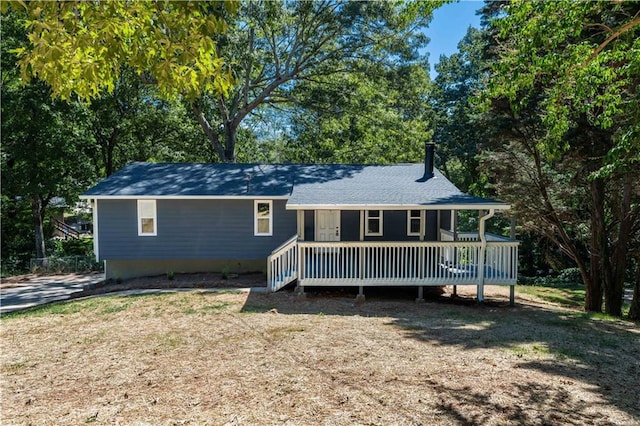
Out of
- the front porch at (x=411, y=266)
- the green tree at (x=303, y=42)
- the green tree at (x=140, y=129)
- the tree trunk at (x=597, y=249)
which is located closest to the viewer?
the front porch at (x=411, y=266)

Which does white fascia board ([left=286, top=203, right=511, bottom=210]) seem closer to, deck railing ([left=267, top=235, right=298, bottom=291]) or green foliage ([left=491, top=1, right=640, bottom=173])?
deck railing ([left=267, top=235, right=298, bottom=291])

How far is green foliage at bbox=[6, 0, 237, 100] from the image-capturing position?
3.77m

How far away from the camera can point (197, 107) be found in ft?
68.0

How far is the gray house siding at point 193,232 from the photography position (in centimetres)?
1348

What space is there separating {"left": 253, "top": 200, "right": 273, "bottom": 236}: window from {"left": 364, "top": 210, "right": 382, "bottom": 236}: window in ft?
10.3

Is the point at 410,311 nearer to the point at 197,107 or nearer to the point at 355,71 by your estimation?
the point at 355,71

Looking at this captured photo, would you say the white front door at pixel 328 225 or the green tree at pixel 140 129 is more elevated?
the green tree at pixel 140 129


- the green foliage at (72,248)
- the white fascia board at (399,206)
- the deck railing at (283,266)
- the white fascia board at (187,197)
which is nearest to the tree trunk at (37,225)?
the green foliage at (72,248)

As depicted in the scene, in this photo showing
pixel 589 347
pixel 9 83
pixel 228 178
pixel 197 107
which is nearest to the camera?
pixel 589 347

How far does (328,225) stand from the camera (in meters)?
13.7

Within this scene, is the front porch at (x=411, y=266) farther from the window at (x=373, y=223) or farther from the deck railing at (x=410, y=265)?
the window at (x=373, y=223)

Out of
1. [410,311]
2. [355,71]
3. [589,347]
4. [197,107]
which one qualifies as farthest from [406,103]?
[589,347]

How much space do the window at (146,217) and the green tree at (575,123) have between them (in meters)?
10.5

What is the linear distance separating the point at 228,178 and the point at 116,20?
Answer: 421 inches
